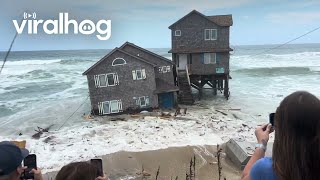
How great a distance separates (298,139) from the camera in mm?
2336

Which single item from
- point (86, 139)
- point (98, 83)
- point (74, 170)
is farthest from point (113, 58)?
point (74, 170)

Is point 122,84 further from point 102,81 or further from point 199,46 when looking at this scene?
point 199,46

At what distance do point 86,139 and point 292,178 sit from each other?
20.3m

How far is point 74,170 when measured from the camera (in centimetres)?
307

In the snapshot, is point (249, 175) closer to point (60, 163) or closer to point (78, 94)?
point (60, 163)

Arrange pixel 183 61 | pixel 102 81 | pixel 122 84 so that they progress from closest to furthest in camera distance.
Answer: pixel 102 81, pixel 122 84, pixel 183 61

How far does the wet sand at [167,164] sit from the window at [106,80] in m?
10.4

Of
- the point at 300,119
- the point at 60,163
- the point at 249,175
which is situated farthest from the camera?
the point at 60,163

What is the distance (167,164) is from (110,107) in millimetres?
12669

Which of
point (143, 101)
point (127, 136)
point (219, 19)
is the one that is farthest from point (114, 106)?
point (219, 19)

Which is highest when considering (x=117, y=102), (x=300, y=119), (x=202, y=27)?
(x=202, y=27)

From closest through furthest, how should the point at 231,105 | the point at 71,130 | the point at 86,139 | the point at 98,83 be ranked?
the point at 86,139 < the point at 71,130 < the point at 98,83 < the point at 231,105

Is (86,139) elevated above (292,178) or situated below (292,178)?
below

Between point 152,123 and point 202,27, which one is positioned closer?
point 152,123
